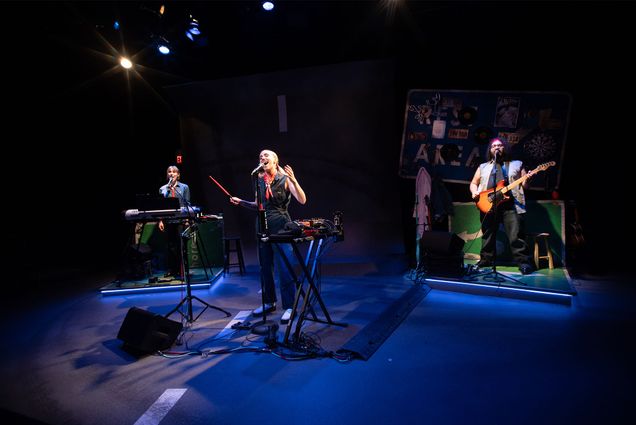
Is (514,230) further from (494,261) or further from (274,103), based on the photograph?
(274,103)

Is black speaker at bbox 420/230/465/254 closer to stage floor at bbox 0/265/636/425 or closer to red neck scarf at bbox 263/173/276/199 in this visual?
stage floor at bbox 0/265/636/425

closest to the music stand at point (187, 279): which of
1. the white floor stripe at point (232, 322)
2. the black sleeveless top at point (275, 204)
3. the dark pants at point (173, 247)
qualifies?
the white floor stripe at point (232, 322)

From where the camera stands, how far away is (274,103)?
6.69 meters

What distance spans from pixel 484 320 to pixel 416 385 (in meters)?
1.61

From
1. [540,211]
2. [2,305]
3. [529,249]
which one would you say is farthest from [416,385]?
[2,305]

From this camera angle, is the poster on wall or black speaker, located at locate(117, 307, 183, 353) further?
the poster on wall

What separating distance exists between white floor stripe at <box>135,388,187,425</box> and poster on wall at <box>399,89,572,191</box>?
522 centimetres

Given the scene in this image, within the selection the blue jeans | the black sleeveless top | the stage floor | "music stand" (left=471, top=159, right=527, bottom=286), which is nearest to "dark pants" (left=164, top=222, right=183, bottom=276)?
the stage floor

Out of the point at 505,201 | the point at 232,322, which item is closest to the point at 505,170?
the point at 505,201

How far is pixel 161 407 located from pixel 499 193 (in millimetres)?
4961

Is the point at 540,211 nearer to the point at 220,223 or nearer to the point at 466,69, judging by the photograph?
the point at 466,69

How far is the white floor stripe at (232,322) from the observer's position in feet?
11.2

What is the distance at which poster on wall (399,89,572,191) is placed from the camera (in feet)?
18.4

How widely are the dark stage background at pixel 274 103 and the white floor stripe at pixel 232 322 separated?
289 centimetres
